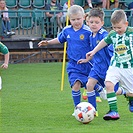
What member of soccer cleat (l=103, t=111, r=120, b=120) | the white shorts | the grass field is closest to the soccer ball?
the grass field

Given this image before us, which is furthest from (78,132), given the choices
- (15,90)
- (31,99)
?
(15,90)

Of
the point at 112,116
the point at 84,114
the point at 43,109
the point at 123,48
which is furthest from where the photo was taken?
the point at 43,109

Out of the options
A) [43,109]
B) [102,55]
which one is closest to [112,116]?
[102,55]

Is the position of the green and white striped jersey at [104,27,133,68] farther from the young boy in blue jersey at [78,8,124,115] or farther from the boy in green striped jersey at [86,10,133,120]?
the young boy in blue jersey at [78,8,124,115]

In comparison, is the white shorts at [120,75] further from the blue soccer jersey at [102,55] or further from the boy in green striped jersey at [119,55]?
the blue soccer jersey at [102,55]

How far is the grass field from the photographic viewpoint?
8.37 metres

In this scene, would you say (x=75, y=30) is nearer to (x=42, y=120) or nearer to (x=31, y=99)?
(x=42, y=120)

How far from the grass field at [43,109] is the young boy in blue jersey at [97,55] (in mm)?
509

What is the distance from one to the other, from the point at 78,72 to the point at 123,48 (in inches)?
43.0

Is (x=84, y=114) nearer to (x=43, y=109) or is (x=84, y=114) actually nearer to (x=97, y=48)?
(x=97, y=48)

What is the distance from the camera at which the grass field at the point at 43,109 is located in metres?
8.37

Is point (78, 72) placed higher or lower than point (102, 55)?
lower

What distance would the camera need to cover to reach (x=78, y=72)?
989 centimetres

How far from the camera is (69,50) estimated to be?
9.97 meters
